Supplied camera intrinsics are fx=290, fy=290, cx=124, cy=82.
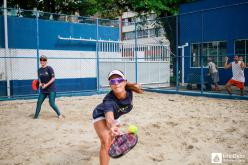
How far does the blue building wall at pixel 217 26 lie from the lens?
55.7ft

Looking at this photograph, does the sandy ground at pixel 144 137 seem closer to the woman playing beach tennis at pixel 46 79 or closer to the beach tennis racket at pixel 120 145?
the woman playing beach tennis at pixel 46 79

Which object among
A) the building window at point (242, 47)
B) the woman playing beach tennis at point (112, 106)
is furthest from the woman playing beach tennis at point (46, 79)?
the building window at point (242, 47)

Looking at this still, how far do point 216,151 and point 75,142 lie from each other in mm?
2589

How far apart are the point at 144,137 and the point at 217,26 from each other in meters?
14.2

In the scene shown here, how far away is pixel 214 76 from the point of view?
1534cm

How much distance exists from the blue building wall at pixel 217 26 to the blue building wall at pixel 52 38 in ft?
16.5

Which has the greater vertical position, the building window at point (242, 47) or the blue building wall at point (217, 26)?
the blue building wall at point (217, 26)

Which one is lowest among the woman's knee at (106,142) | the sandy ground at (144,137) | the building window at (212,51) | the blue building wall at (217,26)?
the sandy ground at (144,137)

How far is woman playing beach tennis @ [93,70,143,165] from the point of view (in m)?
3.54

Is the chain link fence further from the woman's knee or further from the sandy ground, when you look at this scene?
the woman's knee

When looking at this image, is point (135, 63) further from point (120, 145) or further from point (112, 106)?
point (120, 145)

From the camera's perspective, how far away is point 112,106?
11.6 ft

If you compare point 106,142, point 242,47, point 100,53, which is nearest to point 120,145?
point 106,142

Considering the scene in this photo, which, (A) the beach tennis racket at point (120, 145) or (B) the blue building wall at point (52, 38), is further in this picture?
(B) the blue building wall at point (52, 38)
